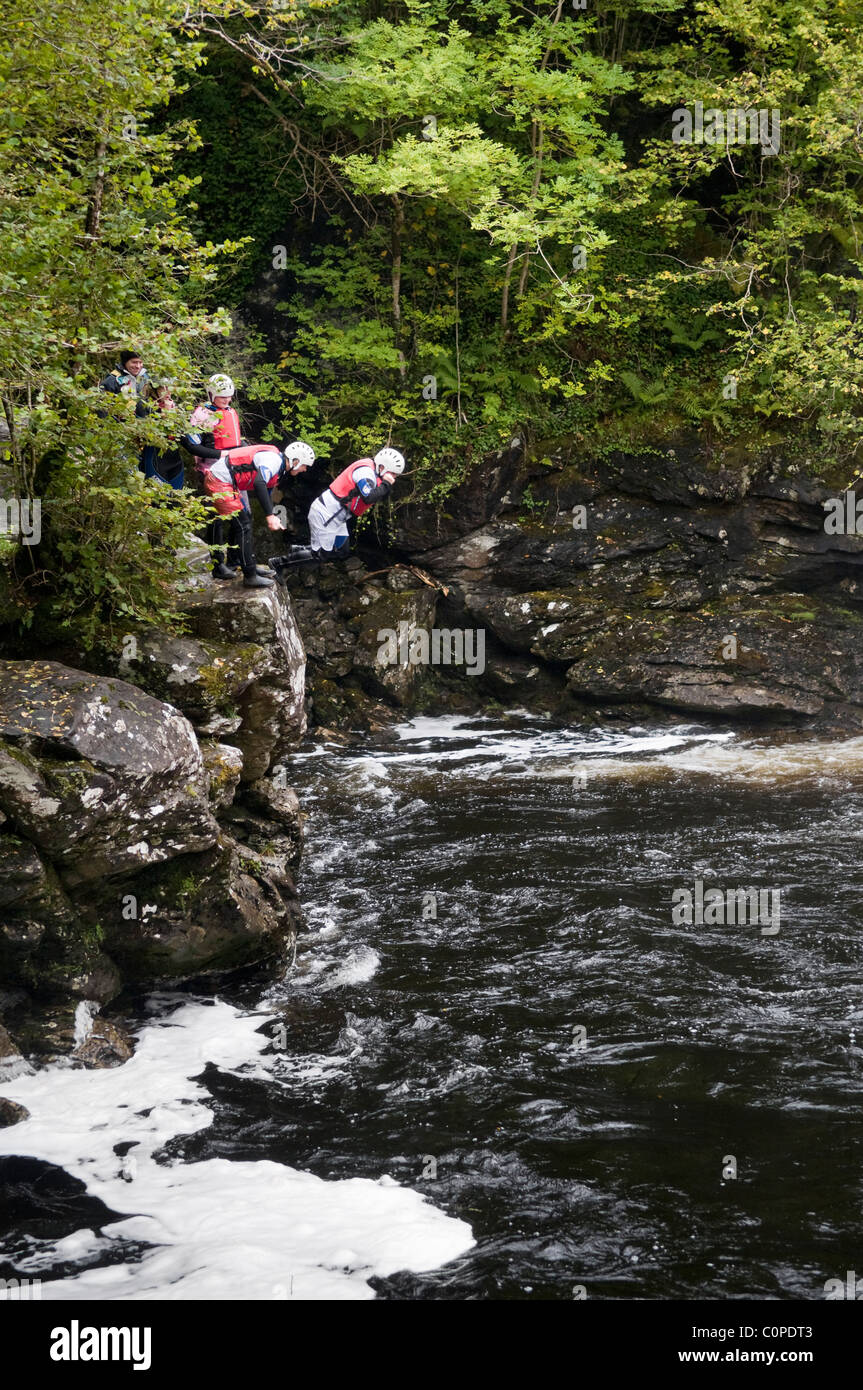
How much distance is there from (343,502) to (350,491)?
234mm

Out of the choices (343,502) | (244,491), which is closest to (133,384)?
(244,491)

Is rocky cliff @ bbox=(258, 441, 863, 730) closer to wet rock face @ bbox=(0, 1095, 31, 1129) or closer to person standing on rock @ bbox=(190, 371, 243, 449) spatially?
person standing on rock @ bbox=(190, 371, 243, 449)

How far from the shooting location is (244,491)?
12.3 meters

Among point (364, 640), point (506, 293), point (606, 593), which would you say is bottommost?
point (364, 640)

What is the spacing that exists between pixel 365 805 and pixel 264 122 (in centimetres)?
1320

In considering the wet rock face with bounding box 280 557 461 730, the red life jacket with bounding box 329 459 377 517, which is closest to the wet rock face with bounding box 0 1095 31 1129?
the red life jacket with bounding box 329 459 377 517

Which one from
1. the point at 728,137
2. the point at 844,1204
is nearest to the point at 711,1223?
the point at 844,1204

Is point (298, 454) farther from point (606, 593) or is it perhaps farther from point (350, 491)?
point (606, 593)

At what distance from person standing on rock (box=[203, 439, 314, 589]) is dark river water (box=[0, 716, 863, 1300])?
333 cm

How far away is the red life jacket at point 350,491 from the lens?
47.5 ft

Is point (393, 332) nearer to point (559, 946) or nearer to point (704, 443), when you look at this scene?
point (704, 443)

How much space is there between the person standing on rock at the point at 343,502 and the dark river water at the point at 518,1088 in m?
4.13

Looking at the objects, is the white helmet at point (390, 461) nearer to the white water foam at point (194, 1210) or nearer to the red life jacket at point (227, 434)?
the red life jacket at point (227, 434)

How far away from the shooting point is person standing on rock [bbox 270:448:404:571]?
14.4m
